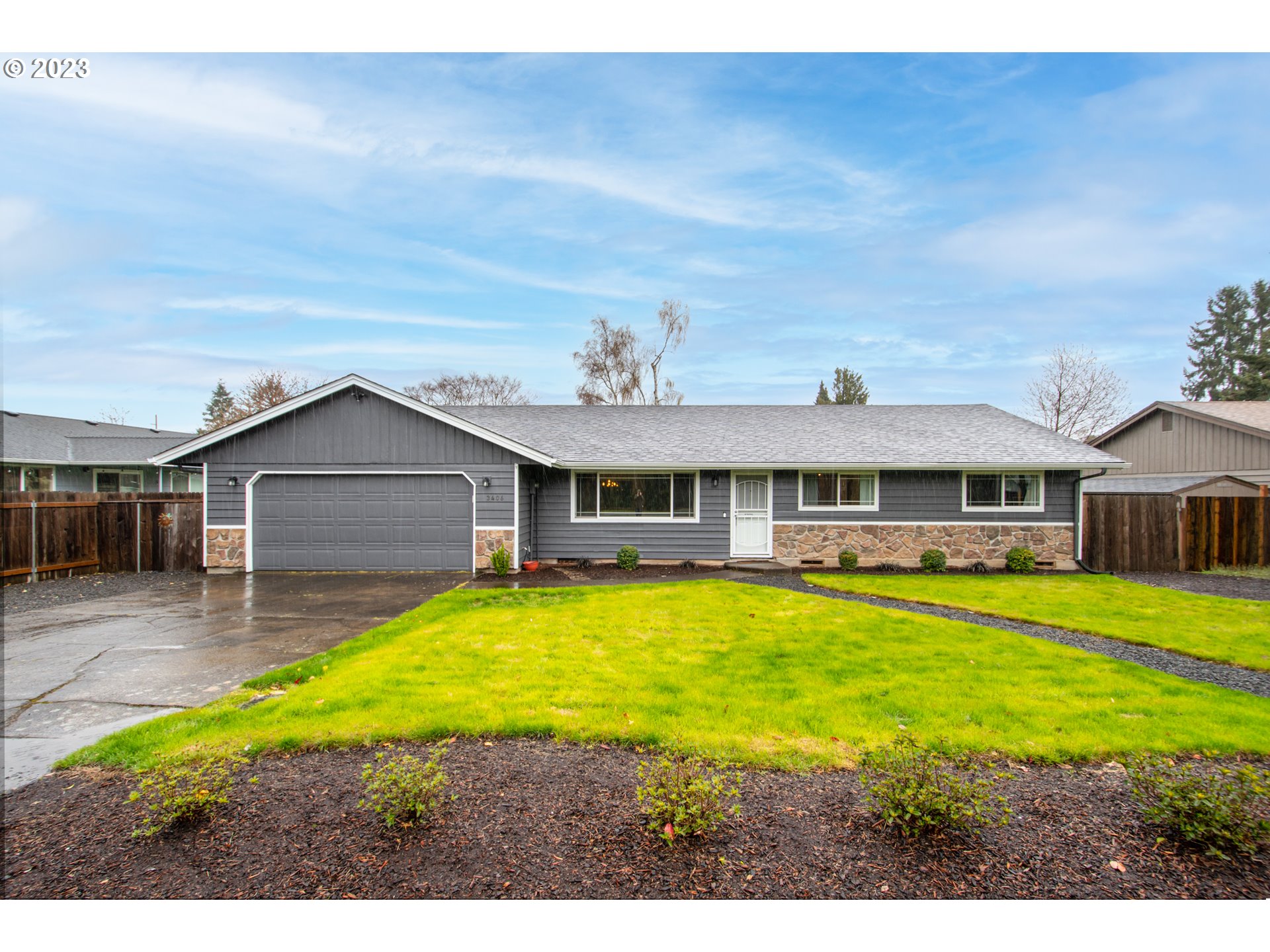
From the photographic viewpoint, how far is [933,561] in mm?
13398

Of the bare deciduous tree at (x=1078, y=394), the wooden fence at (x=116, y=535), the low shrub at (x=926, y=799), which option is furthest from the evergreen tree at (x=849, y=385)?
the low shrub at (x=926, y=799)

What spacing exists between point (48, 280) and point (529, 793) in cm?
728

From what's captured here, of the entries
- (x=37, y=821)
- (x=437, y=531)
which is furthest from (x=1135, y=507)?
(x=37, y=821)

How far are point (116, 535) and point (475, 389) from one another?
912 inches

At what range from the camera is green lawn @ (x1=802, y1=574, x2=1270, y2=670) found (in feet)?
23.2

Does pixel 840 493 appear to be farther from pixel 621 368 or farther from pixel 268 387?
pixel 268 387

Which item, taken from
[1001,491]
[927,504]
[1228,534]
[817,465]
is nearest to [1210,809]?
[817,465]

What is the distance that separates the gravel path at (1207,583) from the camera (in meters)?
10.5

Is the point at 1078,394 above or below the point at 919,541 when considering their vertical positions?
above

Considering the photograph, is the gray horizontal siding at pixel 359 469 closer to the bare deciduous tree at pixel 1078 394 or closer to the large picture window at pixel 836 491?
the large picture window at pixel 836 491

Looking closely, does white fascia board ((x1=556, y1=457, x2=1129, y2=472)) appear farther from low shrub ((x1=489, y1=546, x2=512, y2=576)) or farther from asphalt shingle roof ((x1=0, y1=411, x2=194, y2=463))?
asphalt shingle roof ((x1=0, y1=411, x2=194, y2=463))

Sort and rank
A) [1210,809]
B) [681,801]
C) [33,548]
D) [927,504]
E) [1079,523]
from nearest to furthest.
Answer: [1210,809] < [681,801] < [33,548] < [1079,523] < [927,504]

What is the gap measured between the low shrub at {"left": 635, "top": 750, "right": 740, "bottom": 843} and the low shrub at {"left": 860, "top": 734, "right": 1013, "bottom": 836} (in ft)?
2.46

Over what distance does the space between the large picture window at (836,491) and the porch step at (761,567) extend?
5.02 ft
